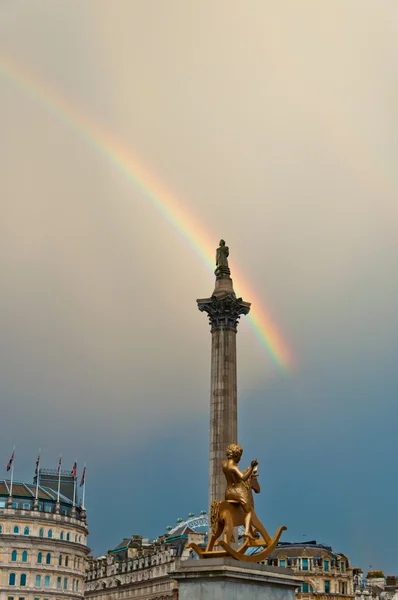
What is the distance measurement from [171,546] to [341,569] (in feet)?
84.1

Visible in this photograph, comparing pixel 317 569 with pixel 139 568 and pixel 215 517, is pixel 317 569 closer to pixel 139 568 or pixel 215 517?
pixel 139 568

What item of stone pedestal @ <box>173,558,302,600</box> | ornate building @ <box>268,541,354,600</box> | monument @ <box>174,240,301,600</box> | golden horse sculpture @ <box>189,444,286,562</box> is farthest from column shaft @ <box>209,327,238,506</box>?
ornate building @ <box>268,541,354,600</box>

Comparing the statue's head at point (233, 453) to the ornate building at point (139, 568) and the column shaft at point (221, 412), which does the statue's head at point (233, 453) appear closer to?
the column shaft at point (221, 412)

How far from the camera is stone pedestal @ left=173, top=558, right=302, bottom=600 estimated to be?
83.8ft

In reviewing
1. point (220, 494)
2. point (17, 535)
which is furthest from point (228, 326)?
point (17, 535)

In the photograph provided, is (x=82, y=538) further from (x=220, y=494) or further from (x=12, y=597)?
(x=220, y=494)

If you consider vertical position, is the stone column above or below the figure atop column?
below

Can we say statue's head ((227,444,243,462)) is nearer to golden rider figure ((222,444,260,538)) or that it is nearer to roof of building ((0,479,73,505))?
golden rider figure ((222,444,260,538))

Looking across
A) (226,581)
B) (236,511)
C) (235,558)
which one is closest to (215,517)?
(236,511)

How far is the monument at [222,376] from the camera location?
192 feet

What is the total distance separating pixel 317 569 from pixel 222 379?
69283 millimetres

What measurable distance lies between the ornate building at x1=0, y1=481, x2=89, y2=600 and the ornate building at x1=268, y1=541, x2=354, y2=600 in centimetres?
2784

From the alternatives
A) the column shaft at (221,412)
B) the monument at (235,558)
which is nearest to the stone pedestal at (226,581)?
the monument at (235,558)

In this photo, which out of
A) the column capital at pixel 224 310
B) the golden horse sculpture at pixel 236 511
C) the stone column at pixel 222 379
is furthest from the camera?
the column capital at pixel 224 310
